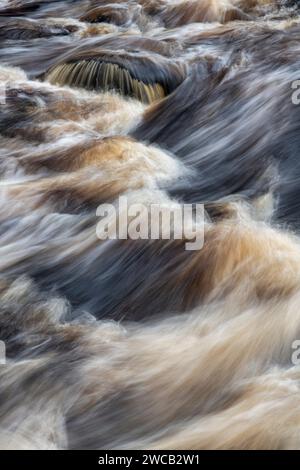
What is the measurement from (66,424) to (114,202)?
1942 millimetres

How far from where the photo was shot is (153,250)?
157 inches

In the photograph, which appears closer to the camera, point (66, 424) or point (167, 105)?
point (66, 424)

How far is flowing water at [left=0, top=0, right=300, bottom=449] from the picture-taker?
9.62 ft

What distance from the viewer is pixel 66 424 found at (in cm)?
291

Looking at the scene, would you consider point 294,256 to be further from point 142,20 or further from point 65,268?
point 142,20

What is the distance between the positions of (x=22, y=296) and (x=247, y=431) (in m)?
1.55

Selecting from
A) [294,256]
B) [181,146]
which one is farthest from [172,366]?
[181,146]

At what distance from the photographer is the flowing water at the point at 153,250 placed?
9.62 ft

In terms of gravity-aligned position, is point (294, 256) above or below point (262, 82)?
below

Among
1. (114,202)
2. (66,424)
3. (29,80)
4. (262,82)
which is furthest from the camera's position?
(29,80)

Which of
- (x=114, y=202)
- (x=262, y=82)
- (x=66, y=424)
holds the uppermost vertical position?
(x=262, y=82)

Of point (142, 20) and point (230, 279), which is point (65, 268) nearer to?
point (230, 279)

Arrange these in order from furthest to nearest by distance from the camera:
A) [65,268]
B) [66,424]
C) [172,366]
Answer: [65,268] < [172,366] < [66,424]

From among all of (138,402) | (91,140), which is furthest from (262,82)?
(138,402)
